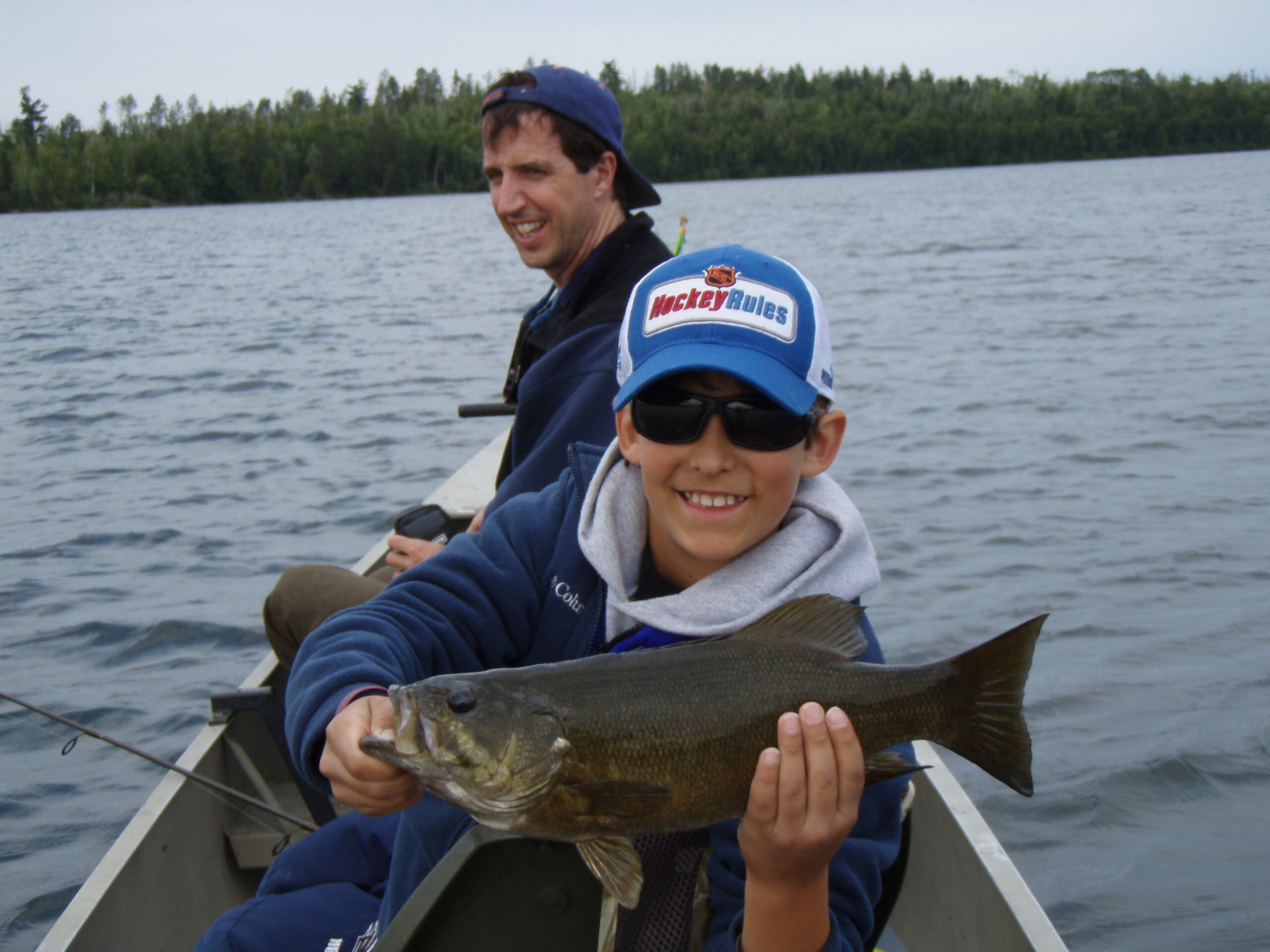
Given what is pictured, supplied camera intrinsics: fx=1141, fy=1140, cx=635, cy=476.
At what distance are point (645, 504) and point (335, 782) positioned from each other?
2.88 feet

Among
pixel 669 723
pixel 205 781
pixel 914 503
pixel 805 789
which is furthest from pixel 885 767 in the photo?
pixel 914 503

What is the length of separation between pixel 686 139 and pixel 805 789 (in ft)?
319

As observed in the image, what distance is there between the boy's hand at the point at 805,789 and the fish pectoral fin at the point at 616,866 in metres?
0.21

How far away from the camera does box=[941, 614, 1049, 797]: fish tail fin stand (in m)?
1.97

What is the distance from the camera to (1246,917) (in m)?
4.96

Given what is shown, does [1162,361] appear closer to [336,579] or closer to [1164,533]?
[1164,533]

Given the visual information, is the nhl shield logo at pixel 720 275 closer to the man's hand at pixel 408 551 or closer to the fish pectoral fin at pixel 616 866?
the fish pectoral fin at pixel 616 866

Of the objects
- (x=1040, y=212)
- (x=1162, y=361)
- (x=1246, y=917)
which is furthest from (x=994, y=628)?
(x=1040, y=212)

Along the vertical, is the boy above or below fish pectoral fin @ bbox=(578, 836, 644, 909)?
above

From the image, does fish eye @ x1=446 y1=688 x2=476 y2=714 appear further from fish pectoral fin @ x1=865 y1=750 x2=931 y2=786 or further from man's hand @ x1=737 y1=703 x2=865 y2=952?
fish pectoral fin @ x1=865 y1=750 x2=931 y2=786

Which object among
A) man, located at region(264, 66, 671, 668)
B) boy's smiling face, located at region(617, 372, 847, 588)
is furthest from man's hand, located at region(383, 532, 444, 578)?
boy's smiling face, located at region(617, 372, 847, 588)

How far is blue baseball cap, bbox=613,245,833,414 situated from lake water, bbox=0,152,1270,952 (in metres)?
3.92

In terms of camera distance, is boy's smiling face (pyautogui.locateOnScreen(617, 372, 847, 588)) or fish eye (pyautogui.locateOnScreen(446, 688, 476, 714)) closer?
fish eye (pyautogui.locateOnScreen(446, 688, 476, 714))

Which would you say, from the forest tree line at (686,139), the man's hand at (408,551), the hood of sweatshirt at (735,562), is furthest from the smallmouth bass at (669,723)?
the forest tree line at (686,139)
